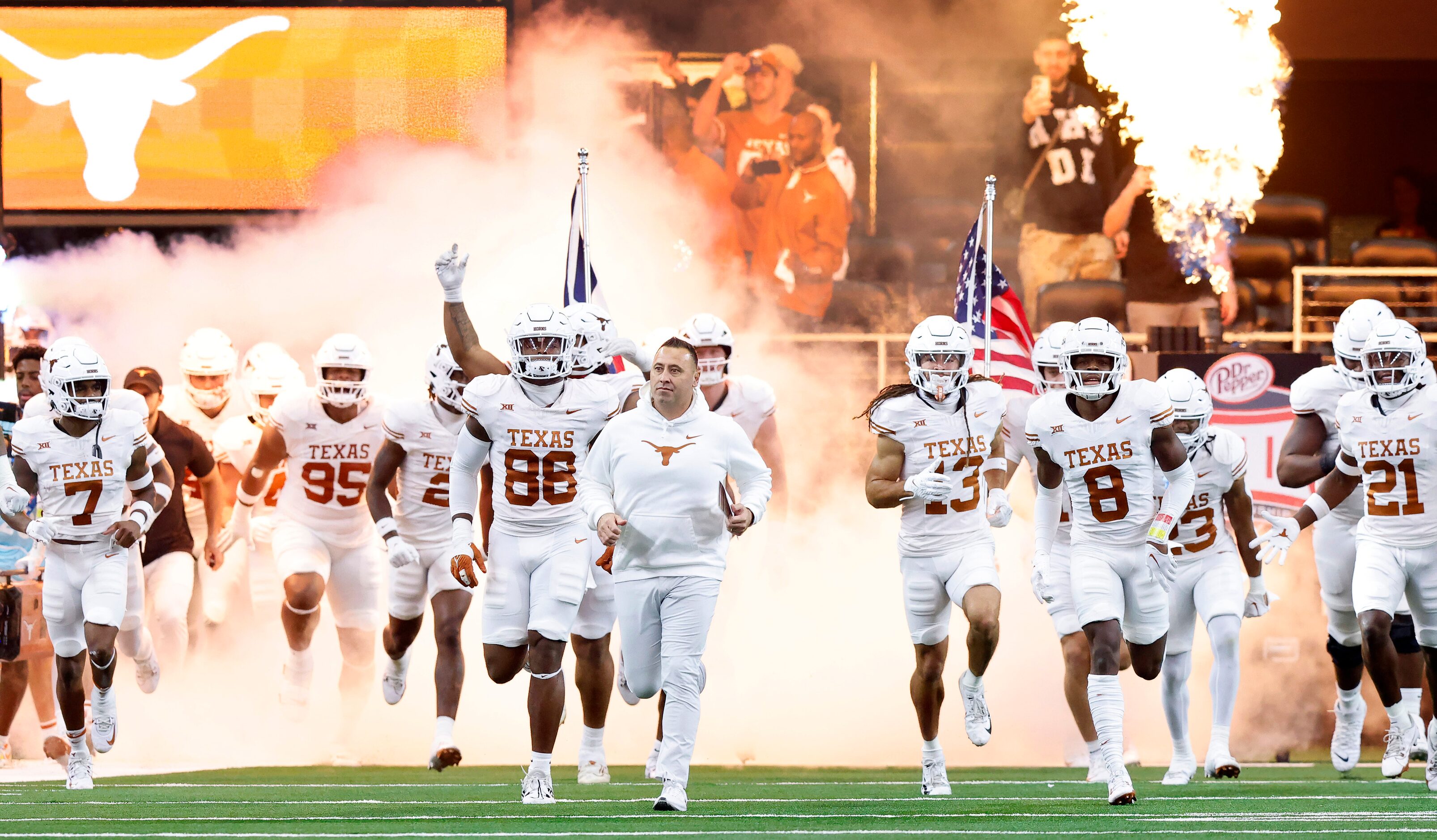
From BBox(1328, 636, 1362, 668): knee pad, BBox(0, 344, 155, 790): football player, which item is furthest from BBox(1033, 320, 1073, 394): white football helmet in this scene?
BBox(0, 344, 155, 790): football player

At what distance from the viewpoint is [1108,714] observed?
8039 mm

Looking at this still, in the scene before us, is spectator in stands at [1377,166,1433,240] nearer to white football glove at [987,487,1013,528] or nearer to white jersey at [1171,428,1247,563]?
white jersey at [1171,428,1247,563]

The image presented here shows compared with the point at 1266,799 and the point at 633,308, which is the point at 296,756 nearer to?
the point at 633,308

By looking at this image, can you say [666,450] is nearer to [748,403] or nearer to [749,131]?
[748,403]

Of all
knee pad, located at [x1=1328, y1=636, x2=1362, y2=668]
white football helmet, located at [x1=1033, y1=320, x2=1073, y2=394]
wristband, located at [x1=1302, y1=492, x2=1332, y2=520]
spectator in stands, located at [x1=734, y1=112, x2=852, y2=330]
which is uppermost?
spectator in stands, located at [x1=734, y1=112, x2=852, y2=330]

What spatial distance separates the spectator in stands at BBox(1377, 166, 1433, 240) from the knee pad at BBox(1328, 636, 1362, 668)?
6.16m

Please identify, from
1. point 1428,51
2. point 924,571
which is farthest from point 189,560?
point 1428,51

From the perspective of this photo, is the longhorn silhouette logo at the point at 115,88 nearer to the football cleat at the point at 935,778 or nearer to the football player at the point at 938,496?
the football player at the point at 938,496

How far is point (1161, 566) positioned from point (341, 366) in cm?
434

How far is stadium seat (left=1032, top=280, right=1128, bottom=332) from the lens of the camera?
14953 millimetres

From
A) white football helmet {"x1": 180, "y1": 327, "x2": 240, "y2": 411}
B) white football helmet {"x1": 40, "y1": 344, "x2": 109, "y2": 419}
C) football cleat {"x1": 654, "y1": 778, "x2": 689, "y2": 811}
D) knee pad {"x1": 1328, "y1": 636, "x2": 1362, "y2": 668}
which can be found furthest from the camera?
white football helmet {"x1": 180, "y1": 327, "x2": 240, "y2": 411}

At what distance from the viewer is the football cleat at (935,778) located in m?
8.61

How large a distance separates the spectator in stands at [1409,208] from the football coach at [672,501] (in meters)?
9.34

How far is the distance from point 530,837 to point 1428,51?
11.1m
